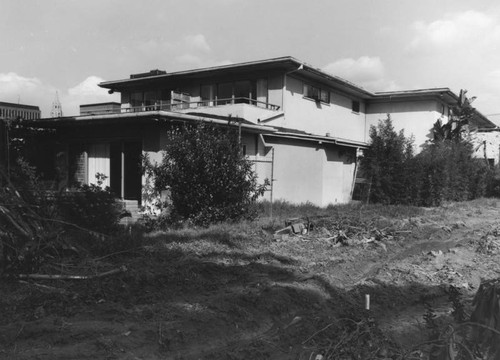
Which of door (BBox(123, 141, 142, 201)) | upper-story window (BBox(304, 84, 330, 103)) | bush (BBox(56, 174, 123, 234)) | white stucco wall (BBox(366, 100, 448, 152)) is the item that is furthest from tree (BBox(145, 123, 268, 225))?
white stucco wall (BBox(366, 100, 448, 152))

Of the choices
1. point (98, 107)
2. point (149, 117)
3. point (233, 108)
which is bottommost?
point (149, 117)

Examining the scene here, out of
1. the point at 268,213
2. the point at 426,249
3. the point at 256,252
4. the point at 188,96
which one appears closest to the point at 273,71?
the point at 188,96

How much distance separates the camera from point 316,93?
21281 millimetres

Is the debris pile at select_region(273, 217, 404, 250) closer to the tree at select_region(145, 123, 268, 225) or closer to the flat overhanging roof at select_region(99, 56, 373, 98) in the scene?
the tree at select_region(145, 123, 268, 225)

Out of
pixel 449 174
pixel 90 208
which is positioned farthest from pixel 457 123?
pixel 90 208

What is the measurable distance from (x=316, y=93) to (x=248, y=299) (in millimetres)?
16975

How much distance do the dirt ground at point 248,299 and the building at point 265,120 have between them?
4.40 metres

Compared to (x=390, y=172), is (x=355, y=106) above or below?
above

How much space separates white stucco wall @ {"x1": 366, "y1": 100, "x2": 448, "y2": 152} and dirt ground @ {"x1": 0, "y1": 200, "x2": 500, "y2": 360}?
54.9 feet

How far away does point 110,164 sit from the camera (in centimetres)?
1479

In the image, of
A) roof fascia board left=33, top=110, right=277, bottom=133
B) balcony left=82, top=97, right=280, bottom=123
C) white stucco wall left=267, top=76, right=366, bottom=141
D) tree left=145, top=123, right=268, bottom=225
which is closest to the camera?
tree left=145, top=123, right=268, bottom=225

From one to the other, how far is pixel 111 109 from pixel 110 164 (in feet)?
24.7

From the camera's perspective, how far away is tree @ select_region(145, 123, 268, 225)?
10570 mm

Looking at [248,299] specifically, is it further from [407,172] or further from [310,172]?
[407,172]
